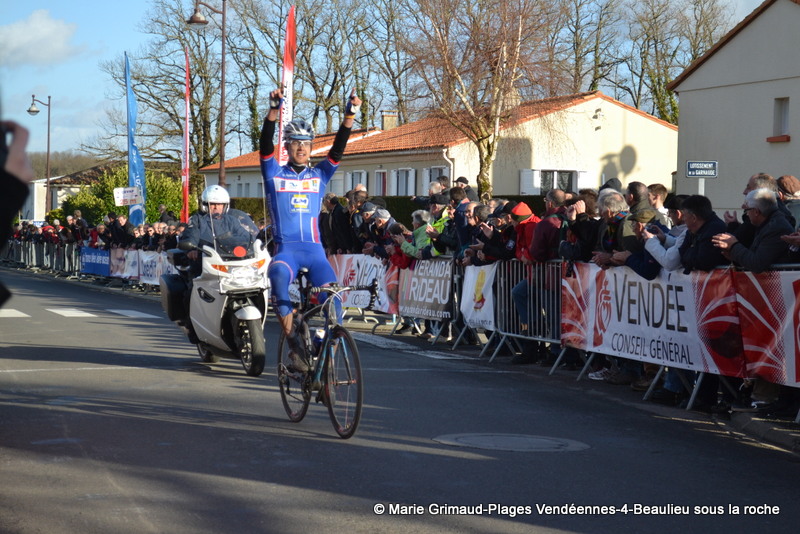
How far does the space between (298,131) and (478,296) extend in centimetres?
628

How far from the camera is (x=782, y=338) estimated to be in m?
8.70

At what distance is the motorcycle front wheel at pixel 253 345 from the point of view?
36.3 ft

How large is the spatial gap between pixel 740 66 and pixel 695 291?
28686mm

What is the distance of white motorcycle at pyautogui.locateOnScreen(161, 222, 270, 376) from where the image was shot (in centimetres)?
1114

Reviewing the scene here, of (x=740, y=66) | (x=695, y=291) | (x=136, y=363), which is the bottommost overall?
(x=136, y=363)

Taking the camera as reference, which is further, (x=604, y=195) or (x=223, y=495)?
(x=604, y=195)

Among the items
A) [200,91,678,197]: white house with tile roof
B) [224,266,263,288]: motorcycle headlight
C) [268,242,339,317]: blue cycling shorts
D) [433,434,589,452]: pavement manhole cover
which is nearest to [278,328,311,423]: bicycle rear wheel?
[268,242,339,317]: blue cycling shorts

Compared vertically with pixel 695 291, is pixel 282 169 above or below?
above

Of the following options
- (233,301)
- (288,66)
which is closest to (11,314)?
(288,66)

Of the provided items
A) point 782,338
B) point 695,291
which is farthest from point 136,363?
point 782,338

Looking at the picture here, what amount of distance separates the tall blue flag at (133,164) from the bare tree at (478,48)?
12847 millimetres

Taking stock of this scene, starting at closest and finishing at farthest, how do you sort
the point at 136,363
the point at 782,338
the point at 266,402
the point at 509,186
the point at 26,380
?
the point at 782,338
the point at 266,402
the point at 26,380
the point at 136,363
the point at 509,186

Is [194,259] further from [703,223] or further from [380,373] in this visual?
[703,223]

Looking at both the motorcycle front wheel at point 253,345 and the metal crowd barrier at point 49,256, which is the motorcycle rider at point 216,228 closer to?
the motorcycle front wheel at point 253,345
